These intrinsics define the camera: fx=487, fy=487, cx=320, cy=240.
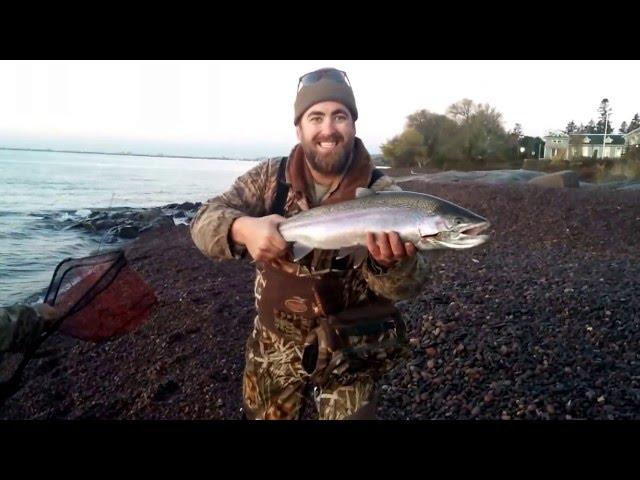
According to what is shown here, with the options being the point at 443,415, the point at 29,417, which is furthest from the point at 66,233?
the point at 443,415

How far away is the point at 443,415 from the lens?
4.11 meters

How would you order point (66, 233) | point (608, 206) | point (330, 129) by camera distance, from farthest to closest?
point (66, 233)
point (608, 206)
point (330, 129)

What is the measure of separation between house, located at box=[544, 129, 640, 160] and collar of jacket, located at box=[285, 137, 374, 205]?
78.7 feet

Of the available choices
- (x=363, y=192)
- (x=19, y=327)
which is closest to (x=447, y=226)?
(x=363, y=192)

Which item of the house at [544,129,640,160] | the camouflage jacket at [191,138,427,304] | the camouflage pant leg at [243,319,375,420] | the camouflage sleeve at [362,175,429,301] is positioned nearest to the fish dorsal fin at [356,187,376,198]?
the camouflage jacket at [191,138,427,304]

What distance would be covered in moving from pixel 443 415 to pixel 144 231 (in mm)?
14748

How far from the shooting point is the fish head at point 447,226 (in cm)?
258

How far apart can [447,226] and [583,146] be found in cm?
2663

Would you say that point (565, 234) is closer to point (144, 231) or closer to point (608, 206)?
point (608, 206)

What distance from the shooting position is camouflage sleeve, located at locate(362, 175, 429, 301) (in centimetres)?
258

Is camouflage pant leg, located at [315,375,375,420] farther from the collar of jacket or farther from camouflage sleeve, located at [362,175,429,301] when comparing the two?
the collar of jacket

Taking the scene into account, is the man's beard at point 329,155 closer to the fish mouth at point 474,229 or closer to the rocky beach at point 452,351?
the fish mouth at point 474,229

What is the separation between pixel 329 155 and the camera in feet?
8.86

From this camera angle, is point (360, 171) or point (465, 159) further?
point (465, 159)
